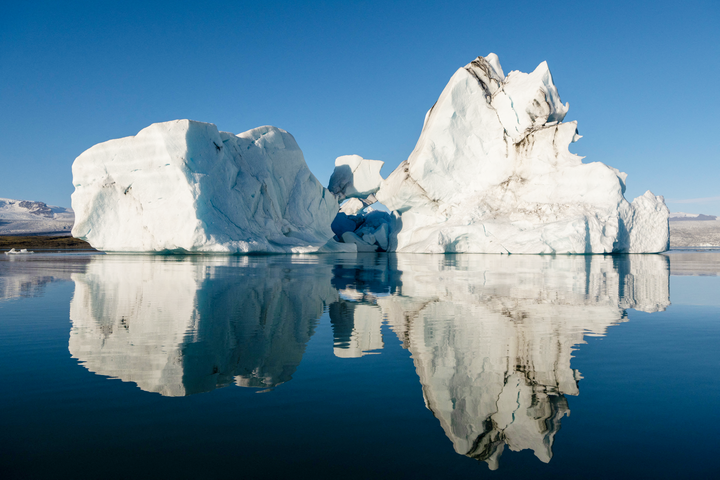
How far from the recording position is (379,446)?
143 cm

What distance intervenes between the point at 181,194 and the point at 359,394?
15669mm

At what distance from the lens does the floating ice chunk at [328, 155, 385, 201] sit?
26.3 m

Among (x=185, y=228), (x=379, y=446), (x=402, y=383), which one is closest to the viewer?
(x=379, y=446)

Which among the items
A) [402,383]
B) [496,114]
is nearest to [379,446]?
[402,383]

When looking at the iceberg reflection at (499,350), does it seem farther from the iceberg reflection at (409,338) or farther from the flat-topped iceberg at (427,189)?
the flat-topped iceberg at (427,189)

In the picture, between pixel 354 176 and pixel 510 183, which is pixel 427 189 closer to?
pixel 510 183

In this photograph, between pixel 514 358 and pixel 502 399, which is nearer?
pixel 502 399

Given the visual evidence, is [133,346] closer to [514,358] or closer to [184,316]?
[184,316]

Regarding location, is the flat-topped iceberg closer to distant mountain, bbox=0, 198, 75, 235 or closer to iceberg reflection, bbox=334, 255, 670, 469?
iceberg reflection, bbox=334, 255, 670, 469

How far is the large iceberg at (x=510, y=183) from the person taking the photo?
17484 millimetres

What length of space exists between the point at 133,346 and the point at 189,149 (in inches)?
587

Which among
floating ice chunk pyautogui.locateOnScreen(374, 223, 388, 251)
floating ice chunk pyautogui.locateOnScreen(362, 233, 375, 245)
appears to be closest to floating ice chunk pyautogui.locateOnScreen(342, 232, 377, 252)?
floating ice chunk pyautogui.locateOnScreen(362, 233, 375, 245)

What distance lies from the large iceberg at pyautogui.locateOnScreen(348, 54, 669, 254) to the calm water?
15014mm

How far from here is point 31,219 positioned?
76562 millimetres
